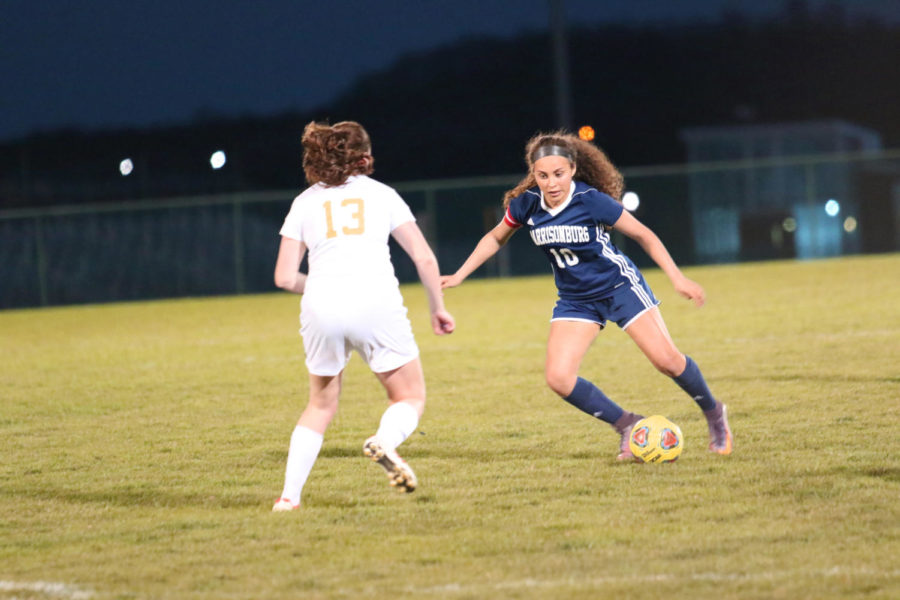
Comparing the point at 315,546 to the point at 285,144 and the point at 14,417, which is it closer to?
the point at 14,417

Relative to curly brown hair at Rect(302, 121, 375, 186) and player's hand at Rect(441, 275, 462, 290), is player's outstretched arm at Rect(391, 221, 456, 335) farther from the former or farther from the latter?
player's hand at Rect(441, 275, 462, 290)

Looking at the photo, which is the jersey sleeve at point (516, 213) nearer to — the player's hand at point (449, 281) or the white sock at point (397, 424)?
the player's hand at point (449, 281)

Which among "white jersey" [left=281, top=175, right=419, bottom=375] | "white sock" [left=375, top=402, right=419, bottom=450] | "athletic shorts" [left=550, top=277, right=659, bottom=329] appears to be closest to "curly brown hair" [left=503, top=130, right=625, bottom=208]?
"athletic shorts" [left=550, top=277, right=659, bottom=329]

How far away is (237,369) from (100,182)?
3084 centimetres

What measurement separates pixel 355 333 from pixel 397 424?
0.44 m

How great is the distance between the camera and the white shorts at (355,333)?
15.7 ft

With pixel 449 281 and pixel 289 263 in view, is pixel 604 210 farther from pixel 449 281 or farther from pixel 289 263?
pixel 289 263

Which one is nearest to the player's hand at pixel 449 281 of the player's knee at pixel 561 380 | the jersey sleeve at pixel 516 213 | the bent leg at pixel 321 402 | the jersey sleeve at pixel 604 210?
the jersey sleeve at pixel 516 213

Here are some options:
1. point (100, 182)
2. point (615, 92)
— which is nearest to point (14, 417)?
point (100, 182)

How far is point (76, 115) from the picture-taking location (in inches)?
1951

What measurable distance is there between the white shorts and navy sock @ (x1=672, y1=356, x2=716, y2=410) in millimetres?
1751

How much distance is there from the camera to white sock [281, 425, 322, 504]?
16.5 ft

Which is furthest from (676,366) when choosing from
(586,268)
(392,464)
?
(392,464)

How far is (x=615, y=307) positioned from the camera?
6000mm
